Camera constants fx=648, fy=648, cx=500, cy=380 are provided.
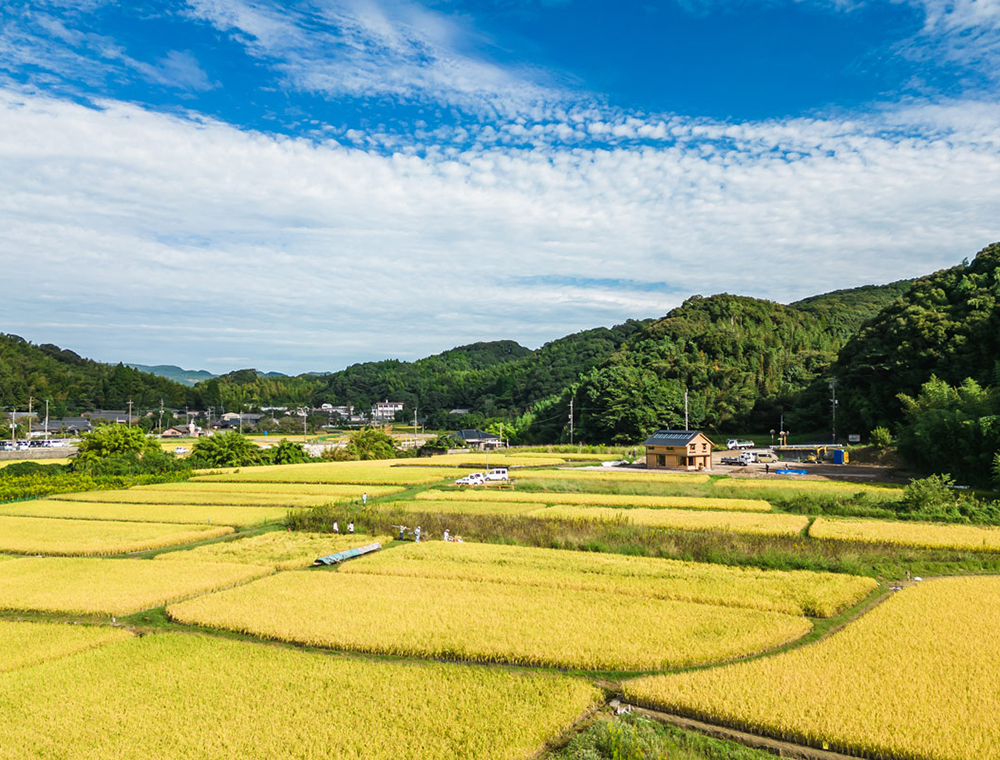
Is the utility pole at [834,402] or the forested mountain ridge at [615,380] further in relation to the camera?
the forested mountain ridge at [615,380]

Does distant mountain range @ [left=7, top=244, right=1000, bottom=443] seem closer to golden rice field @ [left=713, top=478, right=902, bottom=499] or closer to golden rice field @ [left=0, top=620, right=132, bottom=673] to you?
golden rice field @ [left=713, top=478, right=902, bottom=499]

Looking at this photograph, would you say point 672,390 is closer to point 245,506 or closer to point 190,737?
point 245,506

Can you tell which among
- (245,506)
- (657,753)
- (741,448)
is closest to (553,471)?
(245,506)

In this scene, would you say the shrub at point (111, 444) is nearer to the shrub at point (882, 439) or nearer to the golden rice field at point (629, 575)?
the golden rice field at point (629, 575)

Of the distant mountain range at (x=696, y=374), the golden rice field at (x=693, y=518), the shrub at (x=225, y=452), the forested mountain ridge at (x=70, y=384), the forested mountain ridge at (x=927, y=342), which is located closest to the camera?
the golden rice field at (x=693, y=518)

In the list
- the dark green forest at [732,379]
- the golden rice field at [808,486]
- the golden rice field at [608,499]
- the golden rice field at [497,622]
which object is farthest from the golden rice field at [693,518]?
the dark green forest at [732,379]

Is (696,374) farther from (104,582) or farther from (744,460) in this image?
(104,582)
